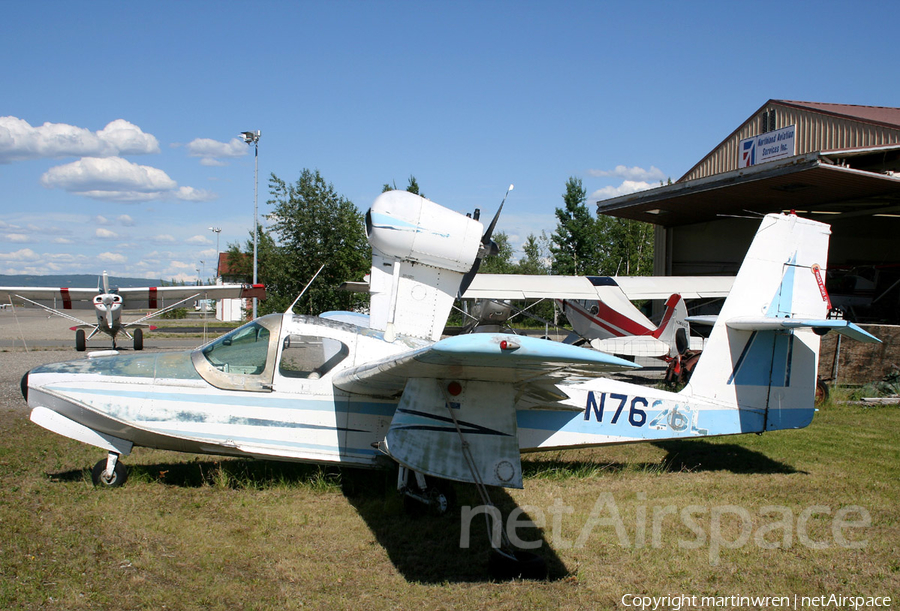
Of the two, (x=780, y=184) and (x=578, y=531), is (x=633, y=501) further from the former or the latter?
(x=780, y=184)

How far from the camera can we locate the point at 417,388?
15.2 ft

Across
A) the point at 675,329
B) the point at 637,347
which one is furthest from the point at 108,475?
the point at 675,329

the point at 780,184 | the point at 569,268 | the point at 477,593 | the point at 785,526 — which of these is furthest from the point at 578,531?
the point at 569,268

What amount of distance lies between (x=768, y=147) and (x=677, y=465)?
1486 centimetres

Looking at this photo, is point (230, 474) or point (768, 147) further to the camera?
point (768, 147)

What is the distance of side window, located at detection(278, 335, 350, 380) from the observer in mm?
5703

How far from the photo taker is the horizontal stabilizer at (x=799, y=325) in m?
5.19

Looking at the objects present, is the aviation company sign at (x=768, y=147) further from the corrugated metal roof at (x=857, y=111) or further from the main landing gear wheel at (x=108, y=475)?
the main landing gear wheel at (x=108, y=475)

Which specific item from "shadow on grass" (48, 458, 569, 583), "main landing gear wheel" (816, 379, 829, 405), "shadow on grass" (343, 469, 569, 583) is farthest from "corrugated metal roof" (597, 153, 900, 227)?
"shadow on grass" (48, 458, 569, 583)

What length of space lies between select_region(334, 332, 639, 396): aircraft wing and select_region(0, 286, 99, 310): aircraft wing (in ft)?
69.6

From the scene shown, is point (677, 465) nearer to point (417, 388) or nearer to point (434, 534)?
point (434, 534)

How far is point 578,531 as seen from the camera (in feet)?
17.0

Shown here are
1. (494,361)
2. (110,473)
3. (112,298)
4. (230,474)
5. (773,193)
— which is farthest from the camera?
(112,298)

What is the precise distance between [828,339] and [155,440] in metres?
12.6
